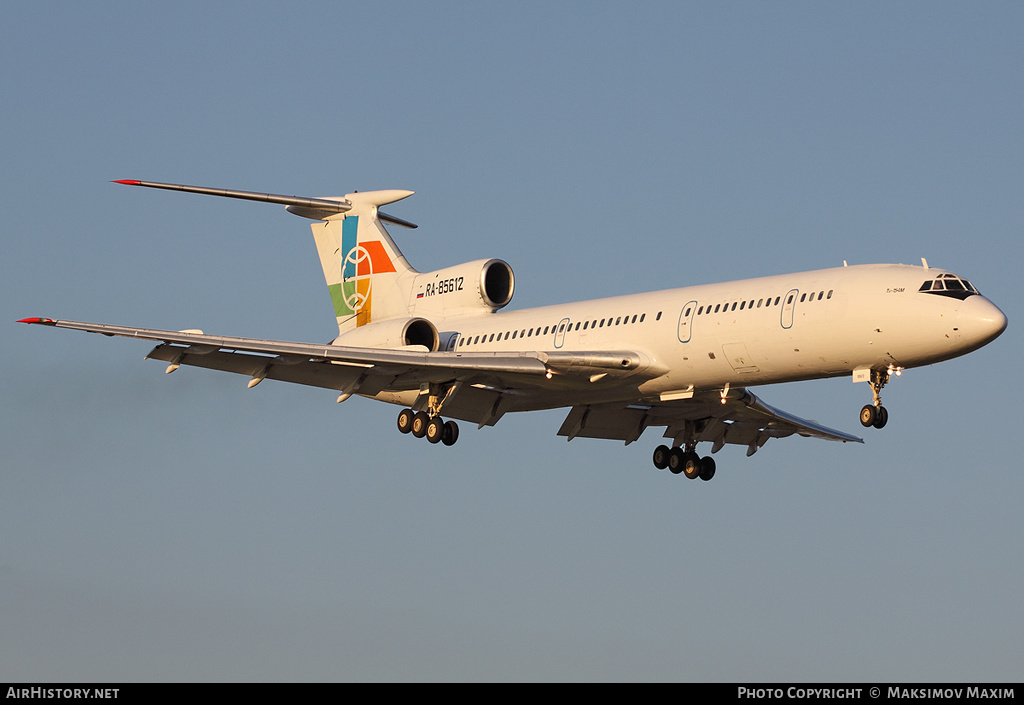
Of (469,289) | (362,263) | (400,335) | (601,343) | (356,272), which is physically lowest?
(601,343)

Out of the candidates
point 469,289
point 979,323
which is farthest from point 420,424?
point 979,323

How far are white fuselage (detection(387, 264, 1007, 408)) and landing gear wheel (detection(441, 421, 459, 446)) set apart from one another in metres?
2.15

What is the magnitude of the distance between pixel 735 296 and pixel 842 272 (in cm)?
207

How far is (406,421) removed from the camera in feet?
101

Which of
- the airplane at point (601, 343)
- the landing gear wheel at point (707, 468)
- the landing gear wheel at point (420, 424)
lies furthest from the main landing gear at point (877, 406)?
the landing gear wheel at point (420, 424)

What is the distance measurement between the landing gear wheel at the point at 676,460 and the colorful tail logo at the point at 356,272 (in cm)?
848

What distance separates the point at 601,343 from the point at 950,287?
709 centimetres

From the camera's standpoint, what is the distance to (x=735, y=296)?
2697 centimetres

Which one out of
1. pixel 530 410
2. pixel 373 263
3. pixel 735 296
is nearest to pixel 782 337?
pixel 735 296

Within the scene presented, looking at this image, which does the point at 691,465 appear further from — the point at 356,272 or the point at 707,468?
the point at 356,272

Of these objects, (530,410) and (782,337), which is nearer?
(782,337)

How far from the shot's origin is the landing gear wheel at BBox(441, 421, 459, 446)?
99.7ft

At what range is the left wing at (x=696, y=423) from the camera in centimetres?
3142

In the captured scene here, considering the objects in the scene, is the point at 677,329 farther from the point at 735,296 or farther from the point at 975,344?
the point at 975,344
